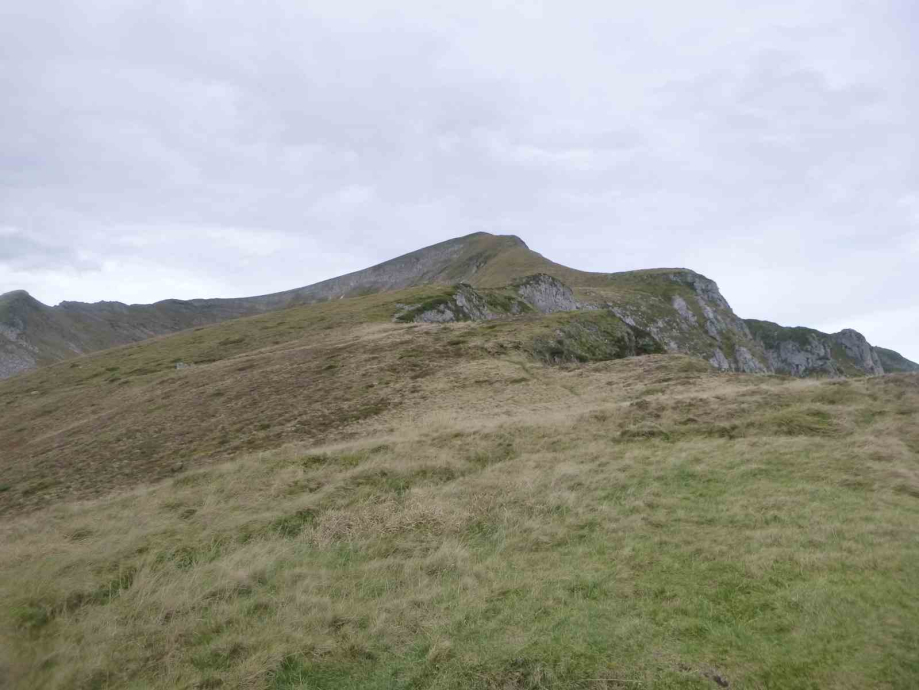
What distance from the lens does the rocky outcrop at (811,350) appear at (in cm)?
14050

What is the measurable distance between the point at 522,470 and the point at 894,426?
9905mm

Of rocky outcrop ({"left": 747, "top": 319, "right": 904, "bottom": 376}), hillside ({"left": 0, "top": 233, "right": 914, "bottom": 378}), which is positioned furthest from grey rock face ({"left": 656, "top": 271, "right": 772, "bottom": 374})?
rocky outcrop ({"left": 747, "top": 319, "right": 904, "bottom": 376})

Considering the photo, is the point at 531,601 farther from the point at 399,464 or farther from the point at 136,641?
the point at 399,464

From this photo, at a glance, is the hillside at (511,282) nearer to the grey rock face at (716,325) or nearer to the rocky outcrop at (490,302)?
the grey rock face at (716,325)

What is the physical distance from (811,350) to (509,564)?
156 meters

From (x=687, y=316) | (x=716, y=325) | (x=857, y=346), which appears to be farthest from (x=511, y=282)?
(x=857, y=346)

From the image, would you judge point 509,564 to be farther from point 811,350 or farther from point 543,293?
point 811,350

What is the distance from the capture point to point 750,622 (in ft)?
24.2

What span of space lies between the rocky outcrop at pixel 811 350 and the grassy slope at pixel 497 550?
136m

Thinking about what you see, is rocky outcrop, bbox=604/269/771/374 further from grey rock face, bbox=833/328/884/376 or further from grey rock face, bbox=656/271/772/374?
grey rock face, bbox=833/328/884/376

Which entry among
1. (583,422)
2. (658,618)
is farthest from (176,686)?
(583,422)

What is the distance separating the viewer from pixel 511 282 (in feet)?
284

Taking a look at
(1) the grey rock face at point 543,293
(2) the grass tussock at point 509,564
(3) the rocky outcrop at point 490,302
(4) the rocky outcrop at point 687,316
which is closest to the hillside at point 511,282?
(4) the rocky outcrop at point 687,316

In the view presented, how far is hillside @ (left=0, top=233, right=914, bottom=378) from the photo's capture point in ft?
343
